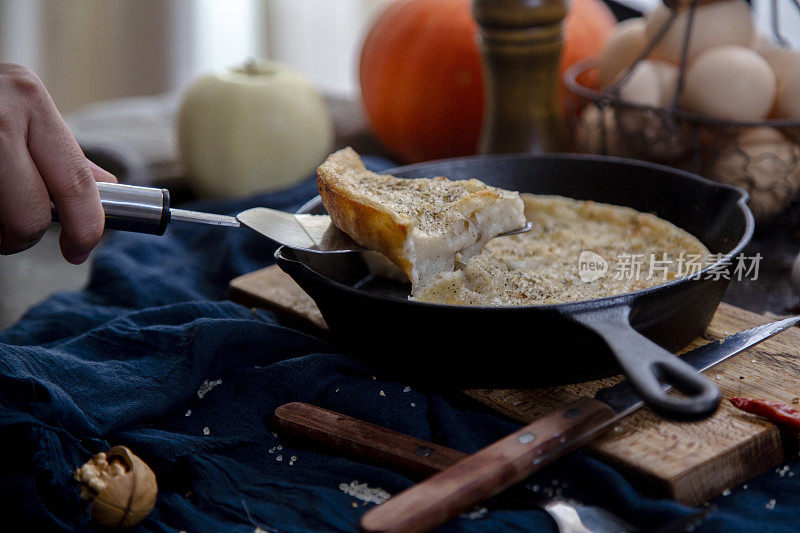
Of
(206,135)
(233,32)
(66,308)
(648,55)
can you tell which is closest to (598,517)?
(66,308)

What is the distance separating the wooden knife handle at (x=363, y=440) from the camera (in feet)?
2.50

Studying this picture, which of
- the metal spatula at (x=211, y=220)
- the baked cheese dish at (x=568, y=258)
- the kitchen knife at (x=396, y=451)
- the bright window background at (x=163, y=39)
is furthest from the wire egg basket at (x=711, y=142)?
the bright window background at (x=163, y=39)

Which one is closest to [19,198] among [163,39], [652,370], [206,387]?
[206,387]

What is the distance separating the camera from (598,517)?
0.71 metres

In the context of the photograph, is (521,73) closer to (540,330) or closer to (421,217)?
(421,217)

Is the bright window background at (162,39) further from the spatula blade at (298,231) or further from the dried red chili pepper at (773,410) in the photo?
the dried red chili pepper at (773,410)

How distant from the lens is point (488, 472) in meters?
0.69

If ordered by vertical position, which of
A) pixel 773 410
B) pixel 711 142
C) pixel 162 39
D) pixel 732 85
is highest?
pixel 732 85

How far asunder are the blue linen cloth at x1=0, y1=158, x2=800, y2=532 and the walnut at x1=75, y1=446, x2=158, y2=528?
0.02 meters

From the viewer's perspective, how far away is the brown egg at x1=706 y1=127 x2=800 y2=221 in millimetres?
1310

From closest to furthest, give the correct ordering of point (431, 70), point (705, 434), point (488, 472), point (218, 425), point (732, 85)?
point (488, 472) → point (705, 434) → point (218, 425) → point (732, 85) → point (431, 70)

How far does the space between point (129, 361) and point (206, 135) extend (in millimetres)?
770

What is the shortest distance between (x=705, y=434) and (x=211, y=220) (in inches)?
22.7

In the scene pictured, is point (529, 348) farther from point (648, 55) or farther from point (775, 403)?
point (648, 55)
